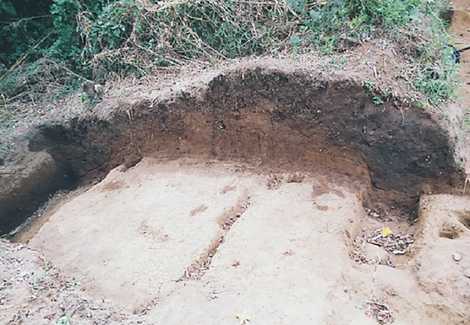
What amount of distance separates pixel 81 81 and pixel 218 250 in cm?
275

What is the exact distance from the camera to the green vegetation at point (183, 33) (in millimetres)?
3889

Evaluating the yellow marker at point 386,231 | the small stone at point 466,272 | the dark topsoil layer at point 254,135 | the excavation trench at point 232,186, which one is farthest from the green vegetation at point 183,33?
the small stone at point 466,272

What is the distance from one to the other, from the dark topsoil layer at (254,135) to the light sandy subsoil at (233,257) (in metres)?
0.18

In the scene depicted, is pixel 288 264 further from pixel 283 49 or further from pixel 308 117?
pixel 283 49

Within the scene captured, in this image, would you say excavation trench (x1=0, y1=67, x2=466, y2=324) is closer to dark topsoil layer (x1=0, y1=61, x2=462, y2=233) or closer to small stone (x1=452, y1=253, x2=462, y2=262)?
dark topsoil layer (x1=0, y1=61, x2=462, y2=233)

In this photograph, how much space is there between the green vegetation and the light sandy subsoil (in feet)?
3.10

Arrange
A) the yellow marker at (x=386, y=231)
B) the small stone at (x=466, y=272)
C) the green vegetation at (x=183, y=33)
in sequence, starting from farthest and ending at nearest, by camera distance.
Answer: the green vegetation at (x=183, y=33) < the yellow marker at (x=386, y=231) < the small stone at (x=466, y=272)

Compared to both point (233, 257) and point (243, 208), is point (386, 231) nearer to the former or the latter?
point (243, 208)

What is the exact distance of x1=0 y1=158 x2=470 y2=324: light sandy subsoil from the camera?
258cm

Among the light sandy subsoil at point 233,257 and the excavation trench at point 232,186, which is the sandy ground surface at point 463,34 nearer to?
the excavation trench at point 232,186

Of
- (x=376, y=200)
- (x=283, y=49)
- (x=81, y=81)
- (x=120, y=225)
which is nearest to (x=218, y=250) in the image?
(x=120, y=225)

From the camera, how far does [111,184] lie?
4.16 m

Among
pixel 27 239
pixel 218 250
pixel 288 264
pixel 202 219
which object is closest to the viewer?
pixel 288 264

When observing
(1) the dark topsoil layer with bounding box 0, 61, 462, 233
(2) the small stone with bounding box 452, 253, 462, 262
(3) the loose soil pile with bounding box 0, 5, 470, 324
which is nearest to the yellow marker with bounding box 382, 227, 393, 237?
(3) the loose soil pile with bounding box 0, 5, 470, 324
